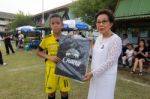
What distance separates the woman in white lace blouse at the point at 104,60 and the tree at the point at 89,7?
18716 mm

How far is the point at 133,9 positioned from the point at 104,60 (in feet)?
35.7

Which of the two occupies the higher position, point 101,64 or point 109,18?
point 109,18

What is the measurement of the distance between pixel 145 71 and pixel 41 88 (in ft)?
17.1

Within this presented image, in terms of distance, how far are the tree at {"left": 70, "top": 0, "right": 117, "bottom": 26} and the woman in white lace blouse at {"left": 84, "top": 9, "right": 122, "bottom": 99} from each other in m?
18.7

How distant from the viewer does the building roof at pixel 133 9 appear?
1312cm

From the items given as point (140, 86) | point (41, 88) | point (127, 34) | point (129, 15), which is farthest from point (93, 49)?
point (127, 34)

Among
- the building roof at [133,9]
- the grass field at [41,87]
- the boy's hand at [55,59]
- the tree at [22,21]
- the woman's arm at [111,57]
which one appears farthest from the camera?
the tree at [22,21]

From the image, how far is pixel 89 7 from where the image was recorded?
24.5 meters

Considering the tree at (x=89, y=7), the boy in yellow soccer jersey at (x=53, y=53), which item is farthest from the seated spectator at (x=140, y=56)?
the tree at (x=89, y=7)

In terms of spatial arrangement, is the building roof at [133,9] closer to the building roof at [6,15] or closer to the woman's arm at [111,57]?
the woman's arm at [111,57]

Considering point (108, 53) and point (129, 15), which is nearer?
point (108, 53)

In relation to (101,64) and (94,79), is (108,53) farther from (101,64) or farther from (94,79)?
(94,79)

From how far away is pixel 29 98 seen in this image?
7520 mm

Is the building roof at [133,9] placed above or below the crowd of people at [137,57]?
above
